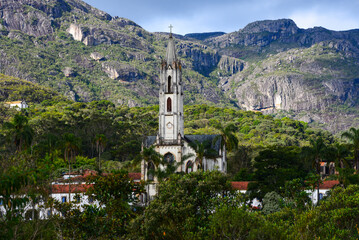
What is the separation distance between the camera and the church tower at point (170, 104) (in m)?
61.8

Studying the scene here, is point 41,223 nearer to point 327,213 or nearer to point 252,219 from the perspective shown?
point 252,219

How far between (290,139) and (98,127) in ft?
165

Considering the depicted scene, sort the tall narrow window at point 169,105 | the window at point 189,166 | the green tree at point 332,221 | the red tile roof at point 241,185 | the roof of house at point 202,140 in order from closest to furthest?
the green tree at point 332,221, the red tile roof at point 241,185, the window at point 189,166, the roof of house at point 202,140, the tall narrow window at point 169,105

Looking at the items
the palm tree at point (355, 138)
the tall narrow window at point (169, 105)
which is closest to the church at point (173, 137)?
the tall narrow window at point (169, 105)

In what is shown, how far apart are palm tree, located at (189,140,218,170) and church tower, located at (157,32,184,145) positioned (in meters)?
3.46

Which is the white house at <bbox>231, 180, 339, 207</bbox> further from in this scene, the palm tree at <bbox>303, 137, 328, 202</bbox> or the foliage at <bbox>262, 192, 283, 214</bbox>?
the foliage at <bbox>262, 192, 283, 214</bbox>

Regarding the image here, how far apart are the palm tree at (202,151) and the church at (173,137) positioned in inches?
10.9

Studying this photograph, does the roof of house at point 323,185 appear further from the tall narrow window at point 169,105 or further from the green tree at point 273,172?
the tall narrow window at point 169,105

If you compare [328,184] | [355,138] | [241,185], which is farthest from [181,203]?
[355,138]

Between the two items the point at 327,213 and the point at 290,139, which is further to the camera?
the point at 290,139

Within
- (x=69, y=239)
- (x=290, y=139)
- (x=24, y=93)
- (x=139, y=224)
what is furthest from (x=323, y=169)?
(x=24, y=93)

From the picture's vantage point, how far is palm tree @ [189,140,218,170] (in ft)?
184

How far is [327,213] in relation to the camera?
3238cm

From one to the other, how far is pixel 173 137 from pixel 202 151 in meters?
6.92
